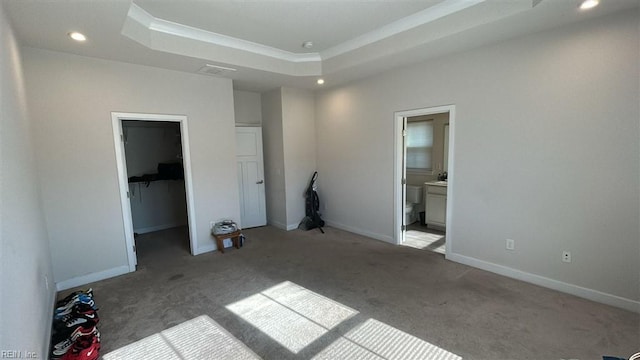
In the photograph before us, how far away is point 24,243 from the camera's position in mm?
1860

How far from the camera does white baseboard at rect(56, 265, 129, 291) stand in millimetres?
3209

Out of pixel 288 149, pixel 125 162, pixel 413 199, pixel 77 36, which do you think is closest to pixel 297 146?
pixel 288 149

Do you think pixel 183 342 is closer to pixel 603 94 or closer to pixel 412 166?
pixel 603 94

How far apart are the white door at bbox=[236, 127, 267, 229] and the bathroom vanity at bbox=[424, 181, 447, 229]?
3.11 metres

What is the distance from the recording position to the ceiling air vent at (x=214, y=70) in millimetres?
3705

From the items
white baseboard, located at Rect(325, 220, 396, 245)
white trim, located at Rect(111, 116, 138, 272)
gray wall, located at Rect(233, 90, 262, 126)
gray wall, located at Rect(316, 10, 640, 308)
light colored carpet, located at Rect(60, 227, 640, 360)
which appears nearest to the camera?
light colored carpet, located at Rect(60, 227, 640, 360)

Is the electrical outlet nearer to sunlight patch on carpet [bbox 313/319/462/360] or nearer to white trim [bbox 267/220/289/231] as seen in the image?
sunlight patch on carpet [bbox 313/319/462/360]

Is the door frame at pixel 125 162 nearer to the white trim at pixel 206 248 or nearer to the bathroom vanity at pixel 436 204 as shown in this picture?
the white trim at pixel 206 248

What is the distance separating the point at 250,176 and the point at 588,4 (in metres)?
4.90

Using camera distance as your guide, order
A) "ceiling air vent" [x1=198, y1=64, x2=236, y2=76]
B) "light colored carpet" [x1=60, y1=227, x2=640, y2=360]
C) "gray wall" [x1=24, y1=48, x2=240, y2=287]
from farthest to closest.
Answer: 1. "ceiling air vent" [x1=198, y1=64, x2=236, y2=76]
2. "gray wall" [x1=24, y1=48, x2=240, y2=287]
3. "light colored carpet" [x1=60, y1=227, x2=640, y2=360]

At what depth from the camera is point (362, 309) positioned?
8.79 feet

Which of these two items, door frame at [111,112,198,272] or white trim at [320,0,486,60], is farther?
door frame at [111,112,198,272]

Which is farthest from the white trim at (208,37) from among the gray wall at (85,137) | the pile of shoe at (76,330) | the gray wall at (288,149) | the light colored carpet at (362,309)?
the light colored carpet at (362,309)

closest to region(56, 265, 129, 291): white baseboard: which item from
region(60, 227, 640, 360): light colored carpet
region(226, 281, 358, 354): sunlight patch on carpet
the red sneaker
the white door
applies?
region(60, 227, 640, 360): light colored carpet
